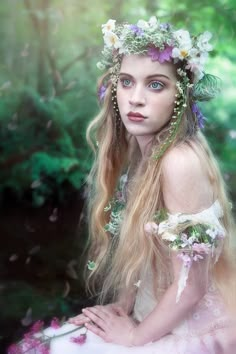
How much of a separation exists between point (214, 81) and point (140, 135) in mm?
243

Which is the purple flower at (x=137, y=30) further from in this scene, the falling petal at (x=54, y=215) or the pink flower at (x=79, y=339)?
the falling petal at (x=54, y=215)

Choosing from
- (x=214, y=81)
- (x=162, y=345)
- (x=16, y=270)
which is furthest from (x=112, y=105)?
(x=16, y=270)

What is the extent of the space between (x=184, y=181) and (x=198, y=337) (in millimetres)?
Result: 409

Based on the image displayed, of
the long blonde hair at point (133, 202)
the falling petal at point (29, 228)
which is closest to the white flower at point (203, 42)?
the long blonde hair at point (133, 202)

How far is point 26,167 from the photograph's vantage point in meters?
2.34

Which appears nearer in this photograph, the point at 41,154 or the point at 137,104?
the point at 137,104

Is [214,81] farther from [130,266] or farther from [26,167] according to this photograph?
[26,167]

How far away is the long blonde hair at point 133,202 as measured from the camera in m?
1.49

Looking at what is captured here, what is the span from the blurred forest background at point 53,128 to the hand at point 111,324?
0.74 metres

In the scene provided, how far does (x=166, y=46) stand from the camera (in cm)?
148

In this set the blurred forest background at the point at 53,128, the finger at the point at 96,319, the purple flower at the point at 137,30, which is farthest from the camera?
the blurred forest background at the point at 53,128

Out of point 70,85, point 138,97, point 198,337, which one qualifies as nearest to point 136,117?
point 138,97

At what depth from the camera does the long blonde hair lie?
1.49 m

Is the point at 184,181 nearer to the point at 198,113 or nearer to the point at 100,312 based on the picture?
the point at 198,113
